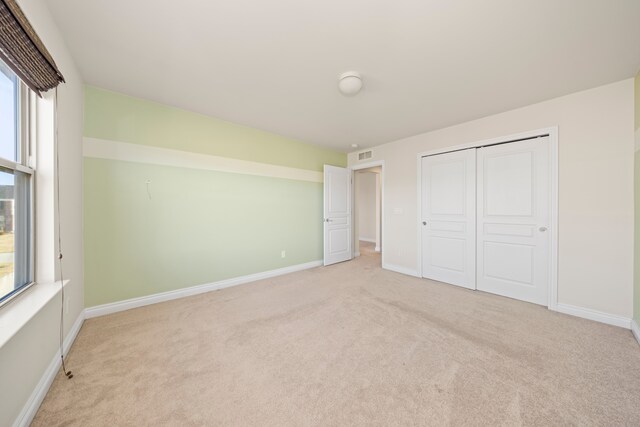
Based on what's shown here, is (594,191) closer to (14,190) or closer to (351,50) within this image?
(351,50)

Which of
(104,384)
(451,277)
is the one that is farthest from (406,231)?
(104,384)

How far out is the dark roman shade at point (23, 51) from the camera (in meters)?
1.03

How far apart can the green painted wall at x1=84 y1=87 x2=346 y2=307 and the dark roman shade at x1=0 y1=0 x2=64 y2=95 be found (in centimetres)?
112

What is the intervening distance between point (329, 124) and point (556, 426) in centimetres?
345

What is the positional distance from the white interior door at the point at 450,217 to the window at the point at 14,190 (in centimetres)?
432

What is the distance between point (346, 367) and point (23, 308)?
1.99 metres

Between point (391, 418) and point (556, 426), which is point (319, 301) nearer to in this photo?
point (391, 418)

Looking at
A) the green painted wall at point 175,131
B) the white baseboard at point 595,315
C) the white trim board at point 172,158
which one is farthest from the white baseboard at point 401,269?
the green painted wall at point 175,131

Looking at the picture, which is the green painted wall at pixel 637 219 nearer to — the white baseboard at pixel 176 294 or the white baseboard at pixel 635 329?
the white baseboard at pixel 635 329

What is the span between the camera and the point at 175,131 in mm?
2799

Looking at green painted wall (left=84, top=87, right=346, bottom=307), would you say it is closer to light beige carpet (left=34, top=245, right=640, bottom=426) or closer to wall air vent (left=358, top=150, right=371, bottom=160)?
light beige carpet (left=34, top=245, right=640, bottom=426)

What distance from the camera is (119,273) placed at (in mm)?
2453

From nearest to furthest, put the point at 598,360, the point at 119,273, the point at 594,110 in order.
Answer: the point at 598,360
the point at 594,110
the point at 119,273

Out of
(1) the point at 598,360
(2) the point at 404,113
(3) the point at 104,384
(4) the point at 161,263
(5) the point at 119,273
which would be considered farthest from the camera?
(2) the point at 404,113
